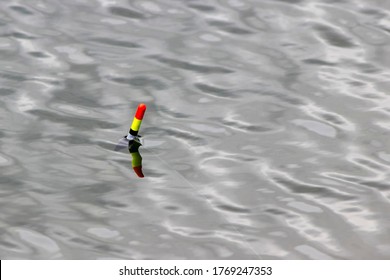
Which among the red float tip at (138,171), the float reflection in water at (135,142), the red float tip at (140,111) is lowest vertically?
the red float tip at (138,171)

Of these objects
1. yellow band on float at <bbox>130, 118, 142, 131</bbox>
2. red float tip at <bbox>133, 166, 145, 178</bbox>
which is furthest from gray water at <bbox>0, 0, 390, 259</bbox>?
yellow band on float at <bbox>130, 118, 142, 131</bbox>

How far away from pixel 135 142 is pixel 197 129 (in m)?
0.50

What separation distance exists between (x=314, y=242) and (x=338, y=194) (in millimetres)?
587

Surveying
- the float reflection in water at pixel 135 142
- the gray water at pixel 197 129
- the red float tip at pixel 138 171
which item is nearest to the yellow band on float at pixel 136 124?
the float reflection in water at pixel 135 142

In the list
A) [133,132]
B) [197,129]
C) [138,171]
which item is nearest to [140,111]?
[133,132]

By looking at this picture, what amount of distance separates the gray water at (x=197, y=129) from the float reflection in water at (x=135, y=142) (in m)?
0.06

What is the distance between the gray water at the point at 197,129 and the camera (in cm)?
580

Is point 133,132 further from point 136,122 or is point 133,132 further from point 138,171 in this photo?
point 138,171

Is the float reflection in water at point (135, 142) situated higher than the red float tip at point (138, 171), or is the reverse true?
the float reflection in water at point (135, 142)

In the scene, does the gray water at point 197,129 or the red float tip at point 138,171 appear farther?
the red float tip at point 138,171

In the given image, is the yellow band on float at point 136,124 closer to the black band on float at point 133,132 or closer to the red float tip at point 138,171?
the black band on float at point 133,132

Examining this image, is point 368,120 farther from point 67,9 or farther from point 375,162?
point 67,9

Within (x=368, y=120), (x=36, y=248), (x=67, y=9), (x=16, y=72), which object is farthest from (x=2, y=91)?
(x=368, y=120)

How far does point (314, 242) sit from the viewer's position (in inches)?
224
